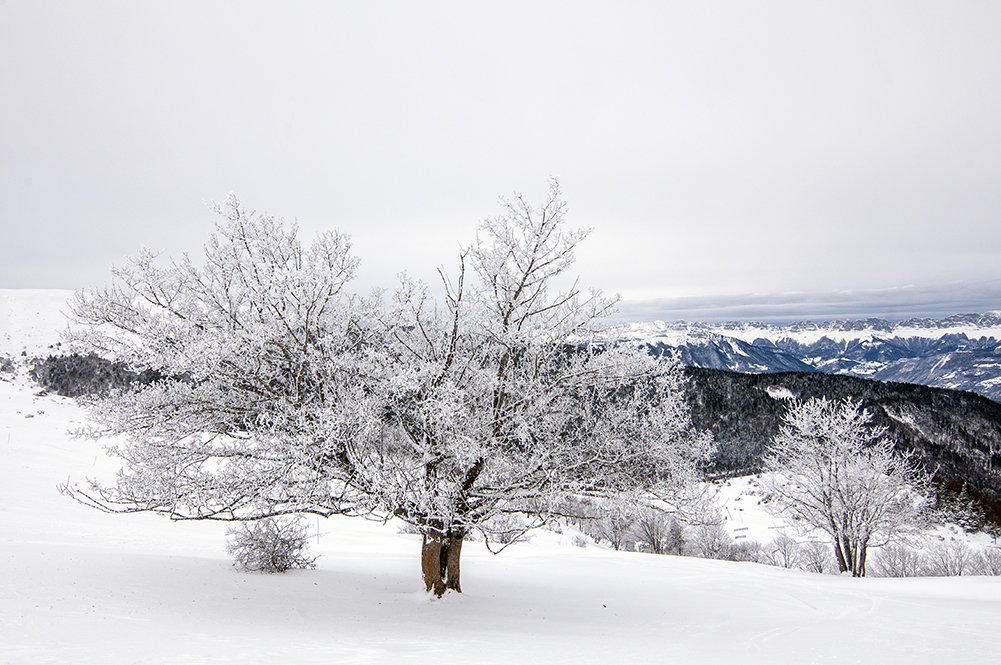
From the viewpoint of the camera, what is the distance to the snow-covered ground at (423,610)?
640cm

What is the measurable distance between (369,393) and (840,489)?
68.7ft

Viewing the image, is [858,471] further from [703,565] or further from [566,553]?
[566,553]

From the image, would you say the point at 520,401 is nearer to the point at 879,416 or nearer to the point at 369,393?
the point at 369,393

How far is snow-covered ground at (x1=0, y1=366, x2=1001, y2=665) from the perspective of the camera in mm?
6398

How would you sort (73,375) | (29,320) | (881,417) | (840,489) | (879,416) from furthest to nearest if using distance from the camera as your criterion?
1. (879,416)
2. (881,417)
3. (29,320)
4. (73,375)
5. (840,489)

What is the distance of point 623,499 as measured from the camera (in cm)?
848

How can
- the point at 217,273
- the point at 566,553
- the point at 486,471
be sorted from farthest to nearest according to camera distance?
the point at 566,553 < the point at 486,471 < the point at 217,273

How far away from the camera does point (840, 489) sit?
→ 21.1m

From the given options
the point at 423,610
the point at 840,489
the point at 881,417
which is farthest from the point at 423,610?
the point at 881,417

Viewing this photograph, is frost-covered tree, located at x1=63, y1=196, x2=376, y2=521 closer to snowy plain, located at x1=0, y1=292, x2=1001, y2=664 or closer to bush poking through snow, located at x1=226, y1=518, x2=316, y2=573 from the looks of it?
snowy plain, located at x1=0, y1=292, x2=1001, y2=664

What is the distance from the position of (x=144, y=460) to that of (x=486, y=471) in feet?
17.2

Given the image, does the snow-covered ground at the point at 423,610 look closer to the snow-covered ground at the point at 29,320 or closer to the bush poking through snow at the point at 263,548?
the bush poking through snow at the point at 263,548

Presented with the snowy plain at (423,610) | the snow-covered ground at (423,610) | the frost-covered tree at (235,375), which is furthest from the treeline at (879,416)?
the frost-covered tree at (235,375)

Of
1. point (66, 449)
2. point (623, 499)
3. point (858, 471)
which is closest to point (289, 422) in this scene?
point (623, 499)
